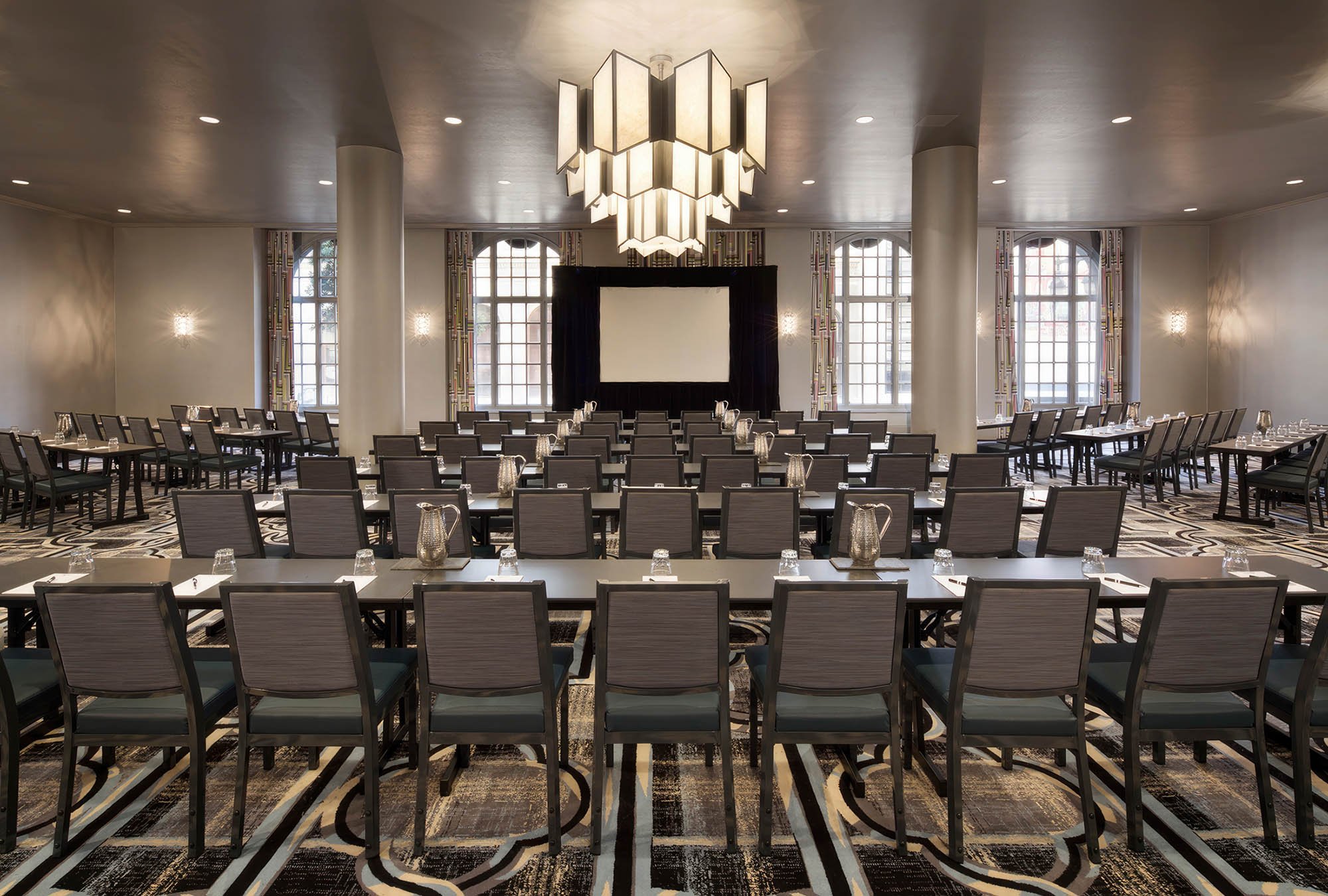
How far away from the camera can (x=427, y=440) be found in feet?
29.8

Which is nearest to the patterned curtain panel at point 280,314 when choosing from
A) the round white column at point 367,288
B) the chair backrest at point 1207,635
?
the round white column at point 367,288

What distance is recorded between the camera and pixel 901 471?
6.07 metres

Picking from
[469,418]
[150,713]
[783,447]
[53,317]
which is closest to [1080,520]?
[783,447]

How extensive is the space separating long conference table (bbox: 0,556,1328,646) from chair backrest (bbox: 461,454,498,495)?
235 cm

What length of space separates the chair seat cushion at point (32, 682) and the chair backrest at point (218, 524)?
1.28 metres

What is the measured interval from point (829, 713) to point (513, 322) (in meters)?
14.1

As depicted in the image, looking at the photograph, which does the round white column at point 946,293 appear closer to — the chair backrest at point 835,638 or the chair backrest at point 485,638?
the chair backrest at point 835,638

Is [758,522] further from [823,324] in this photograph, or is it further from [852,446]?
[823,324]

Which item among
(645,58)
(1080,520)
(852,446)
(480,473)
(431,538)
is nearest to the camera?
(431,538)

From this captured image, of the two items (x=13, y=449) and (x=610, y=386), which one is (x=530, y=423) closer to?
(x=13, y=449)

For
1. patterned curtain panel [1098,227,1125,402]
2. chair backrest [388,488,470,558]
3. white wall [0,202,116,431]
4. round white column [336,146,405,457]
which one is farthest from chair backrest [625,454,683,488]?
patterned curtain panel [1098,227,1125,402]

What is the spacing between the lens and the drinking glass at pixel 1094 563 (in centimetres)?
333

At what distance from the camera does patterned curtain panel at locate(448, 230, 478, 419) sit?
15586 millimetres

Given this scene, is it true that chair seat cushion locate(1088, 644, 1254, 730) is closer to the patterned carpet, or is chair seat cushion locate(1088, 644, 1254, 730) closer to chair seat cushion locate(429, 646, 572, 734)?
the patterned carpet
